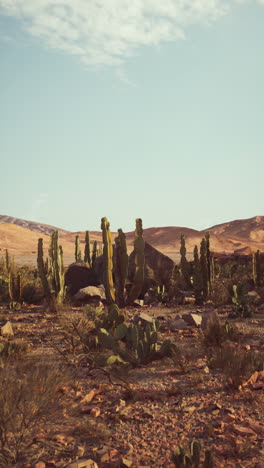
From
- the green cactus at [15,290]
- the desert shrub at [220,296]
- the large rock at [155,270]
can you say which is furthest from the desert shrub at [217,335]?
the large rock at [155,270]

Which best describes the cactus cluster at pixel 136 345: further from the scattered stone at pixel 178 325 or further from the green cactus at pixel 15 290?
the green cactus at pixel 15 290

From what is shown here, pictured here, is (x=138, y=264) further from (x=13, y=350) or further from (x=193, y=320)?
(x=13, y=350)

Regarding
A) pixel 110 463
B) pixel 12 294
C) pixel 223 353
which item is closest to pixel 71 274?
pixel 12 294

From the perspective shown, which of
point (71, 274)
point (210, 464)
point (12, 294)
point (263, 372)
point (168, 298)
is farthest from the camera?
point (71, 274)

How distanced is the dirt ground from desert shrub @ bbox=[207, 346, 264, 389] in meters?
0.11

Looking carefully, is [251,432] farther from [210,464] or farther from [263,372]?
[263,372]

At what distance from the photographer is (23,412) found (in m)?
3.95

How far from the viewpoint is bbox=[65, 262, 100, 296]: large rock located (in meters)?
16.5

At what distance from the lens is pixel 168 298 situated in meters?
14.9

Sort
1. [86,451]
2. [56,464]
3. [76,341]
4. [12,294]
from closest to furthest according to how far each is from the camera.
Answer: [56,464], [86,451], [76,341], [12,294]

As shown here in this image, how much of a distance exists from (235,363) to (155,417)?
169 centimetres

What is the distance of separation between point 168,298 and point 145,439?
1074 cm

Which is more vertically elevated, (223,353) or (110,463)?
(223,353)

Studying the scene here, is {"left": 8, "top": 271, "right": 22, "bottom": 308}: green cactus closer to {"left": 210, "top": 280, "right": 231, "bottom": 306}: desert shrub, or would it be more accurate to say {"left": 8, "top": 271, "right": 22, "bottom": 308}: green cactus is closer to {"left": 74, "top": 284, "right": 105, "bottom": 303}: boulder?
{"left": 74, "top": 284, "right": 105, "bottom": 303}: boulder
